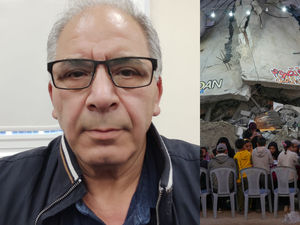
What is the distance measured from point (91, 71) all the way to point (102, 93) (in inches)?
2.4

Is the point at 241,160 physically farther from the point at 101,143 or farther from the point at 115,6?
the point at 115,6

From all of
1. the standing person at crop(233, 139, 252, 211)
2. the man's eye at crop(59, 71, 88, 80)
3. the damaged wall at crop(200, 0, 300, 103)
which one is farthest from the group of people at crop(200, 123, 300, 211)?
the man's eye at crop(59, 71, 88, 80)

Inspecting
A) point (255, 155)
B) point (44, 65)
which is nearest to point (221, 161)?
point (255, 155)

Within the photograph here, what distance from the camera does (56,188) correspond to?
0.67 meters

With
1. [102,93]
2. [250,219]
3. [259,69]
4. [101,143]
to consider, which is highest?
[259,69]

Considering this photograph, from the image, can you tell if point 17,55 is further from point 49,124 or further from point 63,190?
point 63,190

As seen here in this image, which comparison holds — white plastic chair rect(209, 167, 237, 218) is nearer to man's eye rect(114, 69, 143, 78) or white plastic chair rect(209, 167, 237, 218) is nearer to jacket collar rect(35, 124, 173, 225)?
jacket collar rect(35, 124, 173, 225)

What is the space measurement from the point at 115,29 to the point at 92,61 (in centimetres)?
9

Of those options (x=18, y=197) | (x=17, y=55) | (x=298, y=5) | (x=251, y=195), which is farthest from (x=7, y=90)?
(x=298, y=5)

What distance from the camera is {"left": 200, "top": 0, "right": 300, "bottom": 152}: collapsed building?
0.81m

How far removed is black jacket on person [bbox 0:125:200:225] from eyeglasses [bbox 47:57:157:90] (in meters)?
0.19

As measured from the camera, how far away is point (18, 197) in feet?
2.28

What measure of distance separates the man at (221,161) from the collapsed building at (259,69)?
4 centimetres

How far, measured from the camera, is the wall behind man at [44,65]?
92 centimetres
